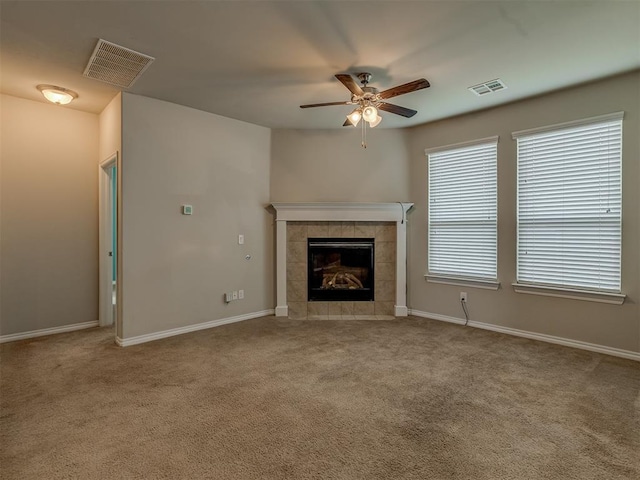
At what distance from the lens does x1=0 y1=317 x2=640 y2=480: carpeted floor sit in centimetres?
177

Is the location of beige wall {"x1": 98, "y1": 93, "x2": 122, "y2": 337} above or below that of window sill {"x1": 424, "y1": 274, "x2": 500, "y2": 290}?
above

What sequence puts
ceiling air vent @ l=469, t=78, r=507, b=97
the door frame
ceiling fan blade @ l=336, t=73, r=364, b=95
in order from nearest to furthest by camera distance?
1. ceiling fan blade @ l=336, t=73, r=364, b=95
2. ceiling air vent @ l=469, t=78, r=507, b=97
3. the door frame

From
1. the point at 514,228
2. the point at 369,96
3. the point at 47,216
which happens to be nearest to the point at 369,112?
the point at 369,96

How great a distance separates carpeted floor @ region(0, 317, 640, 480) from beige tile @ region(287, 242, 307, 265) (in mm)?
1453

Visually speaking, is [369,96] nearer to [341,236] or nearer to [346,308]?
[341,236]

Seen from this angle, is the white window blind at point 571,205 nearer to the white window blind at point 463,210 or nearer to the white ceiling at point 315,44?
the white window blind at point 463,210

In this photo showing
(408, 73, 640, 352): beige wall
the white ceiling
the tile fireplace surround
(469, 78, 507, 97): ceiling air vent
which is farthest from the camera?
the tile fireplace surround

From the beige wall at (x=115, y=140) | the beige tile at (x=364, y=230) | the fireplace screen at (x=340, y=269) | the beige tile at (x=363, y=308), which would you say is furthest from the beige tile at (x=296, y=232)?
the beige wall at (x=115, y=140)

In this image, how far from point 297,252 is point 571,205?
3.29 metres

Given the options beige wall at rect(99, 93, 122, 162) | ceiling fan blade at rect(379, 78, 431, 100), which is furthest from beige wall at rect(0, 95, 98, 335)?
ceiling fan blade at rect(379, 78, 431, 100)

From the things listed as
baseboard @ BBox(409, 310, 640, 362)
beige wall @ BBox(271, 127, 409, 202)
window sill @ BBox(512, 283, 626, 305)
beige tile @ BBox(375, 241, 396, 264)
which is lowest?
baseboard @ BBox(409, 310, 640, 362)

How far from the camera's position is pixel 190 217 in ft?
13.5

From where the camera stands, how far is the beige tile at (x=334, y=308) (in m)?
4.88

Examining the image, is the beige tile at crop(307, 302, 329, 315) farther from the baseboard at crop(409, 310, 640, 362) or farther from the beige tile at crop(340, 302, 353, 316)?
the baseboard at crop(409, 310, 640, 362)
